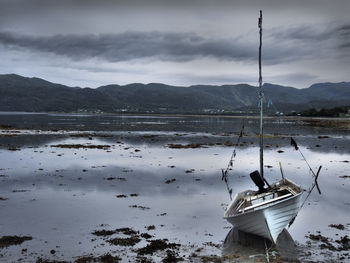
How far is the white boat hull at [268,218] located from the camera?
14.9m

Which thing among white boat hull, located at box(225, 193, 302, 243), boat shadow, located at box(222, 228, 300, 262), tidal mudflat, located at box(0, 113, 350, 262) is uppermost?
white boat hull, located at box(225, 193, 302, 243)

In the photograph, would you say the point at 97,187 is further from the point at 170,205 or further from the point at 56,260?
the point at 56,260

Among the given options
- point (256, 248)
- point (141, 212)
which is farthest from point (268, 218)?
point (141, 212)

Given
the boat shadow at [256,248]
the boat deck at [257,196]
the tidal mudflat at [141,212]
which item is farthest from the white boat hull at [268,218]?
the tidal mudflat at [141,212]

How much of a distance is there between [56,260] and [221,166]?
85.2 feet

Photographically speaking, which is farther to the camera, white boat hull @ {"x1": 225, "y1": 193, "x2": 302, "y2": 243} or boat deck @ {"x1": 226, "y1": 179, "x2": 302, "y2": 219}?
boat deck @ {"x1": 226, "y1": 179, "x2": 302, "y2": 219}

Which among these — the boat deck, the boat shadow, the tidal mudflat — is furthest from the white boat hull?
the tidal mudflat

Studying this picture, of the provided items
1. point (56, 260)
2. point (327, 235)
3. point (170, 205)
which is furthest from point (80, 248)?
point (327, 235)

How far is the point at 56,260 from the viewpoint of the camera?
1311 centimetres

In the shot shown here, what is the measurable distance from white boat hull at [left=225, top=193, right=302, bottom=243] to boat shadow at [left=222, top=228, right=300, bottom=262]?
1.36 feet

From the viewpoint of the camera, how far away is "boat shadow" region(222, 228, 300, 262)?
13914mm

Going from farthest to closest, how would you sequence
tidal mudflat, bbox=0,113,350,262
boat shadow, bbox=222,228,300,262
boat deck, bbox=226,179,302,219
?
boat deck, bbox=226,179,302,219 → tidal mudflat, bbox=0,113,350,262 → boat shadow, bbox=222,228,300,262

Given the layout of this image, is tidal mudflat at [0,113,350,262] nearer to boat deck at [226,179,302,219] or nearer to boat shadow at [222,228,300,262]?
boat shadow at [222,228,300,262]

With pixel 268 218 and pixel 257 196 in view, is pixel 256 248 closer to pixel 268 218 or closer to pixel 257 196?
pixel 268 218
